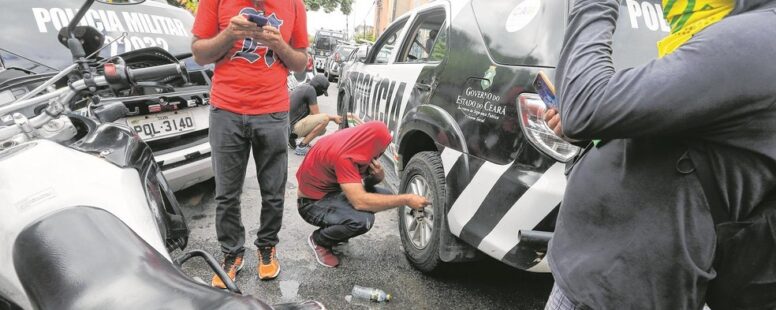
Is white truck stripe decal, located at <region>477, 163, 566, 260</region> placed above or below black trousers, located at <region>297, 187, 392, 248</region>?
above

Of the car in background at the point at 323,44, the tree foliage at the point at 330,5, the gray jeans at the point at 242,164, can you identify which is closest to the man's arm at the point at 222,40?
the gray jeans at the point at 242,164

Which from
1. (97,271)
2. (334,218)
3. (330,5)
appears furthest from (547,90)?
(330,5)

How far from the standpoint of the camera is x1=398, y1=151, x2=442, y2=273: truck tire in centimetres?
234

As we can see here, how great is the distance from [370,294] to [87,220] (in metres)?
1.63

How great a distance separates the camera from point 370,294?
2389 millimetres

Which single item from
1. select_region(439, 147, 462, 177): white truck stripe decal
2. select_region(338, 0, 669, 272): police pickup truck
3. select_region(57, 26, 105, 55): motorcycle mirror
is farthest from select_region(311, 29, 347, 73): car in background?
select_region(57, 26, 105, 55): motorcycle mirror

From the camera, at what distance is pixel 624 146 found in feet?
2.99

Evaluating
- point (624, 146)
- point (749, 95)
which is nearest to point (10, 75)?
point (624, 146)

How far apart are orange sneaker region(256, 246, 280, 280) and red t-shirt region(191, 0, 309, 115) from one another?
2.78 feet

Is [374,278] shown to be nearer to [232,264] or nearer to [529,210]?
[232,264]

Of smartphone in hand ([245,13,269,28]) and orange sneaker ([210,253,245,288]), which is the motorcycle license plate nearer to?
orange sneaker ([210,253,245,288])

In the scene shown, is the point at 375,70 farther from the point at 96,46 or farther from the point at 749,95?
the point at 749,95

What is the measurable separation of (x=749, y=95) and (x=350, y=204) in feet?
7.55

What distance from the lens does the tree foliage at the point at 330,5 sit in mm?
31516
